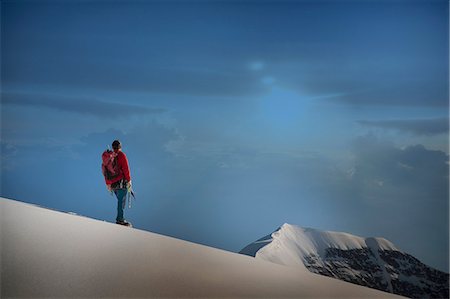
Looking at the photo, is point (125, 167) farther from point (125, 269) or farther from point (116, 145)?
point (125, 269)

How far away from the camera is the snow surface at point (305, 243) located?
10256 cm

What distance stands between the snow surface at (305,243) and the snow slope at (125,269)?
88.7m

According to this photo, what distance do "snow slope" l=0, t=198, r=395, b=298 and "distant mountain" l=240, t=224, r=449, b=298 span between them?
321 ft

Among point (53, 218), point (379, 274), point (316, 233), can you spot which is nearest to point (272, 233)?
point (316, 233)

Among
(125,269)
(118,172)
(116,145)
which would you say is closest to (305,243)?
(118,172)

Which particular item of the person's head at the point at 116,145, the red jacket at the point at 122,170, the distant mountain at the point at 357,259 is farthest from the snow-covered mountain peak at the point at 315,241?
the person's head at the point at 116,145

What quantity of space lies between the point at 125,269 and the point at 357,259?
159316 millimetres

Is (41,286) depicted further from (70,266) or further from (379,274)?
(379,274)

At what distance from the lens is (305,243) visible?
445 ft

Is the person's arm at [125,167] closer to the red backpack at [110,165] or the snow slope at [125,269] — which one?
the red backpack at [110,165]

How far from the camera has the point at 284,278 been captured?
141 inches

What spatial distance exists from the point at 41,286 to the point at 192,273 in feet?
4.17

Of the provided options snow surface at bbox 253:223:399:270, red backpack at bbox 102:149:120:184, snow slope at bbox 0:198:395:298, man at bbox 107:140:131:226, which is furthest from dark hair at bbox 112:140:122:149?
snow surface at bbox 253:223:399:270

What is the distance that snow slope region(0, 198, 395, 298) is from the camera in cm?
297
